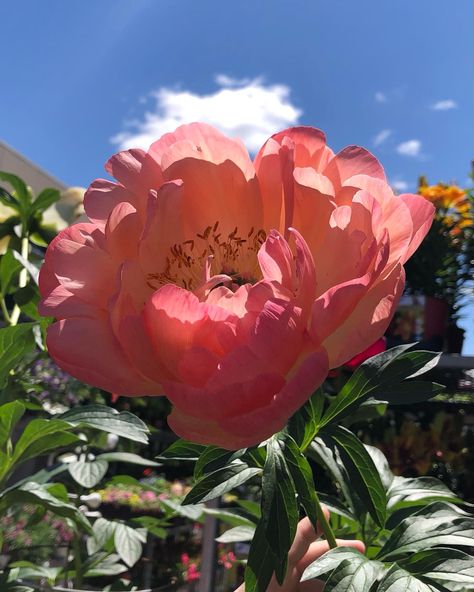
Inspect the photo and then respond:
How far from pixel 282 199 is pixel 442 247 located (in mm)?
1660

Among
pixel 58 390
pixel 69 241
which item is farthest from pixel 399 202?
pixel 58 390

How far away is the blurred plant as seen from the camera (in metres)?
1.84

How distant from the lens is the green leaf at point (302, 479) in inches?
11.9

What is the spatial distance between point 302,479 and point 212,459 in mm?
60

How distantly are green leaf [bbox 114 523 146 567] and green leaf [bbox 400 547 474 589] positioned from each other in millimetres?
703

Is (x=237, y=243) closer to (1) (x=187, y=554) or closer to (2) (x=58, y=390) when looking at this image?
(1) (x=187, y=554)

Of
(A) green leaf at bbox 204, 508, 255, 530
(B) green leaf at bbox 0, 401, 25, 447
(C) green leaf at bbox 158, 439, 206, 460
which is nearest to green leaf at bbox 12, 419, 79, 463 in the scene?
(B) green leaf at bbox 0, 401, 25, 447

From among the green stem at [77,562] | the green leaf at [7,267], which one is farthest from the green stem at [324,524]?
the green stem at [77,562]

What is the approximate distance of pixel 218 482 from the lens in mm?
350

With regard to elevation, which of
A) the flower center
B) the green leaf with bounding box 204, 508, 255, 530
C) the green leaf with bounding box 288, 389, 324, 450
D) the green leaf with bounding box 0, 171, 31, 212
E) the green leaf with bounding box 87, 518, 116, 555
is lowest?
the green leaf with bounding box 87, 518, 116, 555

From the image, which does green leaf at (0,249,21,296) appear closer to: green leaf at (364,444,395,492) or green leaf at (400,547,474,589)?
green leaf at (364,444,395,492)

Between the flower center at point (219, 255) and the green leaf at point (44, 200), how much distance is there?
707 mm

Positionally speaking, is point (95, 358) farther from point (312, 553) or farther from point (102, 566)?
point (102, 566)

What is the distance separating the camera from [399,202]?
11.2 inches
